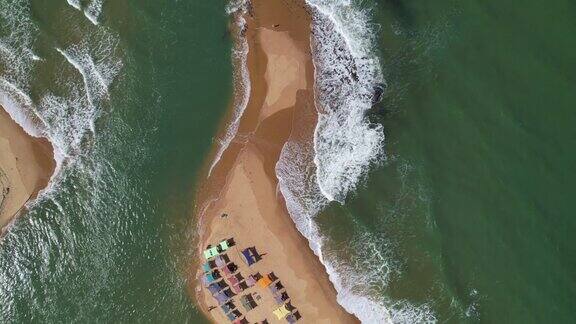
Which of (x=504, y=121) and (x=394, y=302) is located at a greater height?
(x=504, y=121)

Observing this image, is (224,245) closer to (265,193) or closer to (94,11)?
(265,193)

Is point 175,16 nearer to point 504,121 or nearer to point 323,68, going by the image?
point 323,68

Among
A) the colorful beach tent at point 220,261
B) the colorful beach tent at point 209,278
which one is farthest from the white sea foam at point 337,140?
the colorful beach tent at point 209,278

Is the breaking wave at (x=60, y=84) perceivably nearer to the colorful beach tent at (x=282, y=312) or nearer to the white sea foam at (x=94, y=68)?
the white sea foam at (x=94, y=68)

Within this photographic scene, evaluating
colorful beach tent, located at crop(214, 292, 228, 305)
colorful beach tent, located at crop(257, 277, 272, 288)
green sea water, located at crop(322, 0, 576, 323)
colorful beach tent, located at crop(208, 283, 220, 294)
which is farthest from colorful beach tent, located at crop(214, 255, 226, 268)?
green sea water, located at crop(322, 0, 576, 323)

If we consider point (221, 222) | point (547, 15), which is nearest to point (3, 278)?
point (221, 222)

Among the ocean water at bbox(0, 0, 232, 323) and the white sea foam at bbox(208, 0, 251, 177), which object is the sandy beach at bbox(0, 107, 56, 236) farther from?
the white sea foam at bbox(208, 0, 251, 177)
